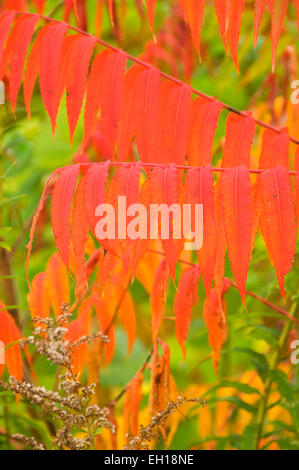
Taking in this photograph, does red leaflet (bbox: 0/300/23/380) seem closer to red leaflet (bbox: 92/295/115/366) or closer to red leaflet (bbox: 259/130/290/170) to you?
red leaflet (bbox: 92/295/115/366)

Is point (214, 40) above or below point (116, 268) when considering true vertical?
above

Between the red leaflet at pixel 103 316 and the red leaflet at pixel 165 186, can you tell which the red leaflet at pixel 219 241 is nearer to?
the red leaflet at pixel 165 186

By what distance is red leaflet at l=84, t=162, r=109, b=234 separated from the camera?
4.44ft

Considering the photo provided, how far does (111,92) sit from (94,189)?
405 mm

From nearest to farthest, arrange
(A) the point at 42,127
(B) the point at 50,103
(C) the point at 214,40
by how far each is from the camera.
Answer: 1. (B) the point at 50,103
2. (C) the point at 214,40
3. (A) the point at 42,127

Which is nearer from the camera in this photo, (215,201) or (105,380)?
(215,201)

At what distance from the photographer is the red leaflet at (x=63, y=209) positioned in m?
1.33

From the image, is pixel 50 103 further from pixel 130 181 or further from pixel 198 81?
pixel 198 81

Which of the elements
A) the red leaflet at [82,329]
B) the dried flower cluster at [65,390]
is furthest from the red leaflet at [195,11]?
the red leaflet at [82,329]

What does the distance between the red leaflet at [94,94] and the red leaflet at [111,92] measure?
0.05 ft

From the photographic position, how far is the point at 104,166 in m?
1.44

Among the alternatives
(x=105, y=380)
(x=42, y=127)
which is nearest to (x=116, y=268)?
(x=105, y=380)
